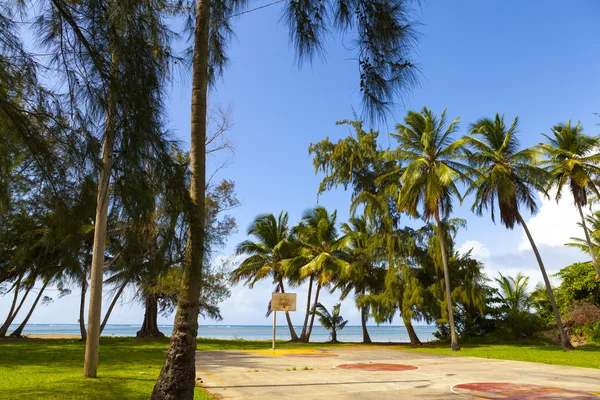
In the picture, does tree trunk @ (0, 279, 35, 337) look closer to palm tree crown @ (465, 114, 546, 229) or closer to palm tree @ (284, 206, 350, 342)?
palm tree @ (284, 206, 350, 342)

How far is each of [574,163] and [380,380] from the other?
14.9 m

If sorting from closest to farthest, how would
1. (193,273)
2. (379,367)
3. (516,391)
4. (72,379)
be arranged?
(193,273) → (516,391) → (72,379) → (379,367)

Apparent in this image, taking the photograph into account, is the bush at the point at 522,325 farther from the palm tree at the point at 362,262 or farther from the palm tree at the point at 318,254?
the palm tree at the point at 318,254

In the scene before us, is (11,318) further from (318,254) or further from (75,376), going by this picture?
(75,376)

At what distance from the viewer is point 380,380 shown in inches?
328

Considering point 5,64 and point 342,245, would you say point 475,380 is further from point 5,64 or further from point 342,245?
point 342,245

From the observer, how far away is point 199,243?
12.6 feet

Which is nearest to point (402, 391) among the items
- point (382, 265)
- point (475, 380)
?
point (475, 380)

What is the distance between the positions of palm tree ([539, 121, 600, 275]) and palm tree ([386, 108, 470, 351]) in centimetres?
461

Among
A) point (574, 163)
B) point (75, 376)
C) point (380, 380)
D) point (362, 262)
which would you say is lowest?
point (380, 380)

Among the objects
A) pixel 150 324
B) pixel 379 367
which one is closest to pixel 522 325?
pixel 379 367

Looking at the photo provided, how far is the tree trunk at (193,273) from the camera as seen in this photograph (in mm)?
4098

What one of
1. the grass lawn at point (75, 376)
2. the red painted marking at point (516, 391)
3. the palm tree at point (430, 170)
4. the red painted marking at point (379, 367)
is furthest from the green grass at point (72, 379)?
the palm tree at point (430, 170)

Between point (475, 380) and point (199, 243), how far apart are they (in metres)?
6.97
